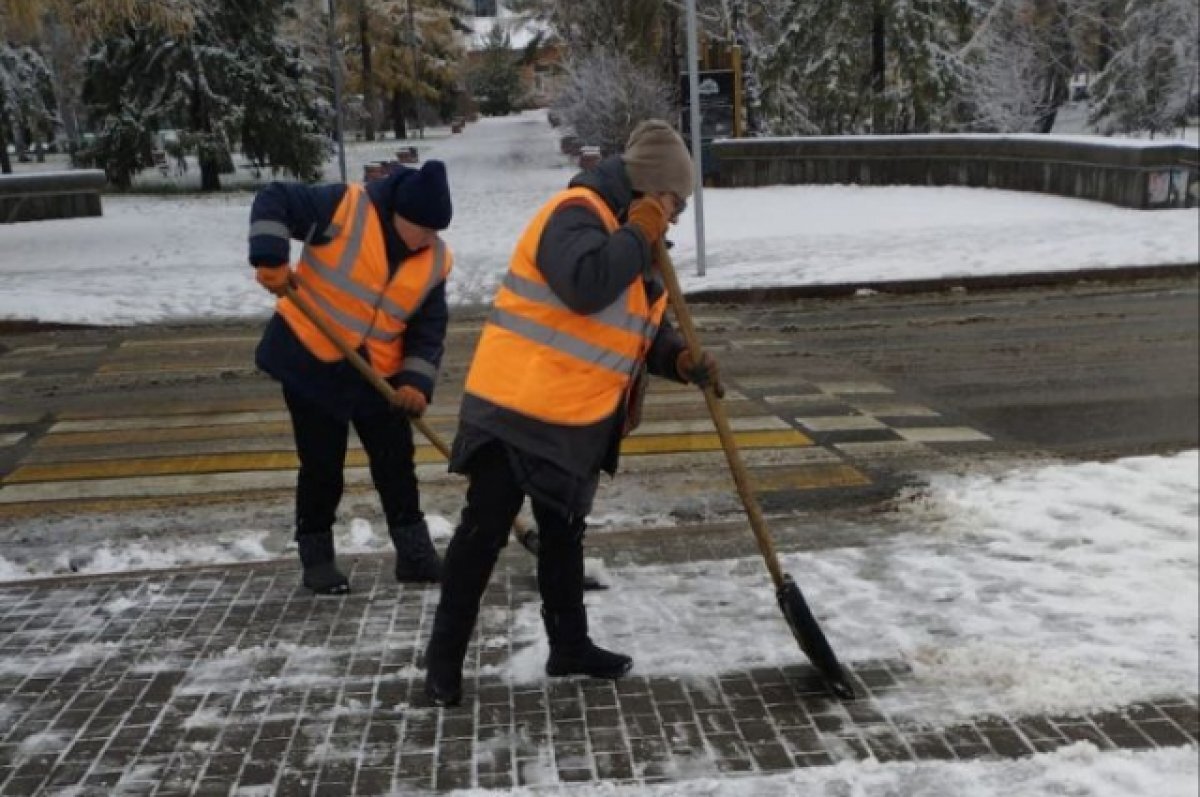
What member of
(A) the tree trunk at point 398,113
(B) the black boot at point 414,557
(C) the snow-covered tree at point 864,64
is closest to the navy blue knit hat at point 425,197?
(B) the black boot at point 414,557

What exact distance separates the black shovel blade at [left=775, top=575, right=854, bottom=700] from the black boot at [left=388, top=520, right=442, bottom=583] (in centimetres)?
151

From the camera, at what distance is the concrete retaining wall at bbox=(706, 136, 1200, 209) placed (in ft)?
41.3

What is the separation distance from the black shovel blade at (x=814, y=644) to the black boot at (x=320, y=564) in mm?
1737

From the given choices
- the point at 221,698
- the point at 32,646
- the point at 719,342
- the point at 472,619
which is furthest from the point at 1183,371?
the point at 719,342

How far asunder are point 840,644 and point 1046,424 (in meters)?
3.55

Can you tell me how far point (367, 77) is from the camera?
1911 inches

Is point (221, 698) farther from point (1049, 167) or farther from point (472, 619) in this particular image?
point (1049, 167)

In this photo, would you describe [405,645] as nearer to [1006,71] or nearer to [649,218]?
[649,218]

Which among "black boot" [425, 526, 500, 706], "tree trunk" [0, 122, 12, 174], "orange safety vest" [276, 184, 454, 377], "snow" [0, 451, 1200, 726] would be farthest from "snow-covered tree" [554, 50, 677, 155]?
"black boot" [425, 526, 500, 706]

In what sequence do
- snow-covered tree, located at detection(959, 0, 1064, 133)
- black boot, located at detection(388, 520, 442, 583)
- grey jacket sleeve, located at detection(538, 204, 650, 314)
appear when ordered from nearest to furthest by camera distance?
grey jacket sleeve, located at detection(538, 204, 650, 314)
black boot, located at detection(388, 520, 442, 583)
snow-covered tree, located at detection(959, 0, 1064, 133)

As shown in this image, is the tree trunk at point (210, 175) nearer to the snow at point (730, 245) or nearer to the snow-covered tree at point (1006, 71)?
the snow at point (730, 245)

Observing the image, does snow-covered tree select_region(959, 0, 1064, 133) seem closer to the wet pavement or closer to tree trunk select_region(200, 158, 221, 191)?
tree trunk select_region(200, 158, 221, 191)

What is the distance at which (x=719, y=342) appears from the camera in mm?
10250

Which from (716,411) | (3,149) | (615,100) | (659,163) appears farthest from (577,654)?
(3,149)
